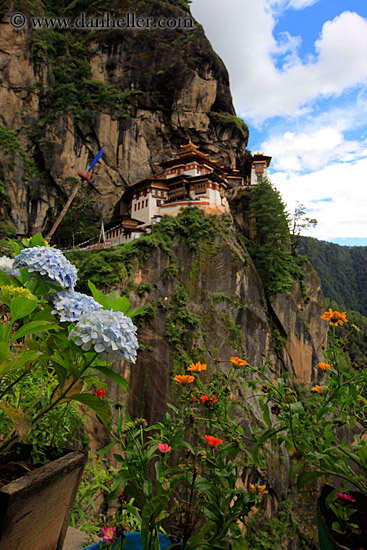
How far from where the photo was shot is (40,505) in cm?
89

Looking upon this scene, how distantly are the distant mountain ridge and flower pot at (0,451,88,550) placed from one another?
51040mm

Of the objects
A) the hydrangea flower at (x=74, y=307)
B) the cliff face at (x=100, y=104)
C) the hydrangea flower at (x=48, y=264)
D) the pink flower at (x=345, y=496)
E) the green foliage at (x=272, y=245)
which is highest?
the cliff face at (x=100, y=104)

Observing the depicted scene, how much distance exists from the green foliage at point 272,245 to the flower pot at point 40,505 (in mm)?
16745

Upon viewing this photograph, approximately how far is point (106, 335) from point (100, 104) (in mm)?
22235

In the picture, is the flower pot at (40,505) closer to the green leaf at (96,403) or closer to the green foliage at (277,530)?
the green leaf at (96,403)

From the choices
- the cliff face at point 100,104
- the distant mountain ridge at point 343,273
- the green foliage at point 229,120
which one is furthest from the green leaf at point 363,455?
the distant mountain ridge at point 343,273

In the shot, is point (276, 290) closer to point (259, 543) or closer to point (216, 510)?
point (259, 543)

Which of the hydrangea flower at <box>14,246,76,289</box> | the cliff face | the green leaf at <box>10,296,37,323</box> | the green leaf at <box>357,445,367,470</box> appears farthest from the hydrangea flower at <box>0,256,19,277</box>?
the cliff face

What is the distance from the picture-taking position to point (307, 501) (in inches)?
A: 489

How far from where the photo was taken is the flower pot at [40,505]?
80 cm

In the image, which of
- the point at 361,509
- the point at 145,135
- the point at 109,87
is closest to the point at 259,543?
the point at 361,509

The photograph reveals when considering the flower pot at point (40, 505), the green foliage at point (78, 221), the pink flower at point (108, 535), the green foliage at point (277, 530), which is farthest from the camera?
the green foliage at point (78, 221)

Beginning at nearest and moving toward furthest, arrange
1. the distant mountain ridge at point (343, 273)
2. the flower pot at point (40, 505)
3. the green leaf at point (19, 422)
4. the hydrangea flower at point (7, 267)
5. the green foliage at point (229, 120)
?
the flower pot at point (40, 505) < the green leaf at point (19, 422) < the hydrangea flower at point (7, 267) < the green foliage at point (229, 120) < the distant mountain ridge at point (343, 273)

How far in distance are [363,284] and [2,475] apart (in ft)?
236
